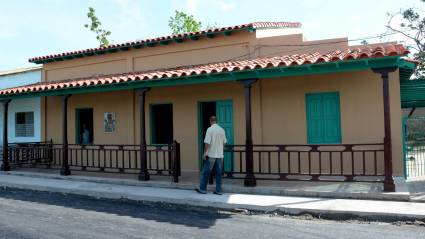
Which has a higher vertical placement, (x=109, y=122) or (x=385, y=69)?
(x=385, y=69)

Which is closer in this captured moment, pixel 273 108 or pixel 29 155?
pixel 273 108

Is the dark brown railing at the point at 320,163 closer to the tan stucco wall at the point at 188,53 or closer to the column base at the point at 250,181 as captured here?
the column base at the point at 250,181

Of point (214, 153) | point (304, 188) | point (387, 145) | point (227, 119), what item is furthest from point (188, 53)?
point (387, 145)

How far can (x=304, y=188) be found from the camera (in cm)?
895

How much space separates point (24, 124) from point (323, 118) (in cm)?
1112

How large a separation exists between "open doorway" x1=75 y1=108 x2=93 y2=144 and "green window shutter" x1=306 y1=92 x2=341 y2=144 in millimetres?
7441

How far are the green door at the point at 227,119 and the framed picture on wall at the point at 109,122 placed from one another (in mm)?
3663

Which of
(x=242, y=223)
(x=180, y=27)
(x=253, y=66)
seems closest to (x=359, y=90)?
(x=253, y=66)

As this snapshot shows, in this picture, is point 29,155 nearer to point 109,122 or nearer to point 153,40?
point 109,122

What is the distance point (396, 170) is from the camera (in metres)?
9.76

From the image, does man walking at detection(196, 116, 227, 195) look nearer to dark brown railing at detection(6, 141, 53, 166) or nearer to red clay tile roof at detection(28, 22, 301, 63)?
red clay tile roof at detection(28, 22, 301, 63)

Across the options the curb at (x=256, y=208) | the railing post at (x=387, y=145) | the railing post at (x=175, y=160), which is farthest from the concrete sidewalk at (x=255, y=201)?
the railing post at (x=387, y=145)

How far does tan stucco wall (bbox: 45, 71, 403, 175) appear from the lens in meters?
9.92

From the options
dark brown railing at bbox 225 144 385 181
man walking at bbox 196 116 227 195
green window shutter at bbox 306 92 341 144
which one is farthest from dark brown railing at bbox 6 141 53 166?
green window shutter at bbox 306 92 341 144
